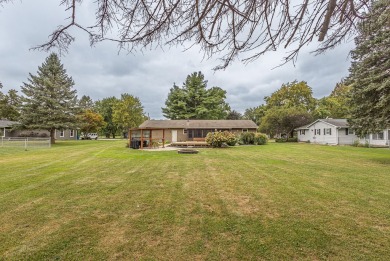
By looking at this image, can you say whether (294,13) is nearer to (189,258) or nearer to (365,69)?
(189,258)

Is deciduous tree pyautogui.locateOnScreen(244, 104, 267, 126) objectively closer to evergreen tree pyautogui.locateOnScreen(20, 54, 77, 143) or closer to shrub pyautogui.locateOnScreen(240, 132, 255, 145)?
shrub pyautogui.locateOnScreen(240, 132, 255, 145)

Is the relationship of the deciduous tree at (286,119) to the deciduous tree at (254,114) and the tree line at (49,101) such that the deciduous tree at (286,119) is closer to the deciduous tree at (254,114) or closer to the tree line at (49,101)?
the deciduous tree at (254,114)

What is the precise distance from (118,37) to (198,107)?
42.1m

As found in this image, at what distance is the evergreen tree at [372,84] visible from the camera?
10.4 m

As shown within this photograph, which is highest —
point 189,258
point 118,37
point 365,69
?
point 365,69

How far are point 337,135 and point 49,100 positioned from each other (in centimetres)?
3342

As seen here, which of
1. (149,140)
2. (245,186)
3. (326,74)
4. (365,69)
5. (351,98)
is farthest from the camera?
(149,140)

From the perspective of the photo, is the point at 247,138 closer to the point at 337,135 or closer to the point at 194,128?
the point at 194,128

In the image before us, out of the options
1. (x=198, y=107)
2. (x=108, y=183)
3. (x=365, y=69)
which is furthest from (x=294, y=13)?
(x=198, y=107)

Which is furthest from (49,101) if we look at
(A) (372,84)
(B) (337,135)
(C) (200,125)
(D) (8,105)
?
(B) (337,135)

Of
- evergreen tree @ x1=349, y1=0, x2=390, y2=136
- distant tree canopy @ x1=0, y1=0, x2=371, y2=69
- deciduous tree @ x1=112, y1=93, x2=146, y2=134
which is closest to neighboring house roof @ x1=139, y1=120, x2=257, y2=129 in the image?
deciduous tree @ x1=112, y1=93, x2=146, y2=134

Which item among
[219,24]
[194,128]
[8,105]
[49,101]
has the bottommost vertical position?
[194,128]

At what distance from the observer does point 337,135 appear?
86.6 feet

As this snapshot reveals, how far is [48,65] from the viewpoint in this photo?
2653 cm
